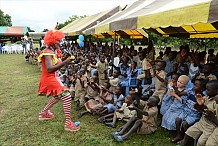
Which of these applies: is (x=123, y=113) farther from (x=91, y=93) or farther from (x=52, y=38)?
(x=52, y=38)

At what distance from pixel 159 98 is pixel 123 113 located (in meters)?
0.78

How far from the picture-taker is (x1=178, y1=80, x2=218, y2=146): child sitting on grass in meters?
3.21

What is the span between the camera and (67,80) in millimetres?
7707

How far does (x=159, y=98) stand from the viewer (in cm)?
481

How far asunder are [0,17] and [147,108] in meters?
65.0

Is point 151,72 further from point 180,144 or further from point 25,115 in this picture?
point 25,115

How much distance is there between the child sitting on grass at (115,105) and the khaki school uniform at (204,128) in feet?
6.08

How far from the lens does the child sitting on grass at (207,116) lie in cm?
321

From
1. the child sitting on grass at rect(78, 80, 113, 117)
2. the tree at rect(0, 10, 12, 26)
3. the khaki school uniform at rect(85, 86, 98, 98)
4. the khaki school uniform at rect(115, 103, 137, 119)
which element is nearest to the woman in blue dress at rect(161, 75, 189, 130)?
the khaki school uniform at rect(115, 103, 137, 119)

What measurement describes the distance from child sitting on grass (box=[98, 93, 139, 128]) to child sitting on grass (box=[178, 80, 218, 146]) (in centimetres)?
135

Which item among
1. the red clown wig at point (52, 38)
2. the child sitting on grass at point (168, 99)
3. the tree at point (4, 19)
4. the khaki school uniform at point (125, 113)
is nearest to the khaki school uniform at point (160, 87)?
the child sitting on grass at point (168, 99)

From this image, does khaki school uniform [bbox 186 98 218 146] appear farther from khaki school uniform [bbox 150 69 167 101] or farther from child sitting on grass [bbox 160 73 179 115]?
khaki school uniform [bbox 150 69 167 101]

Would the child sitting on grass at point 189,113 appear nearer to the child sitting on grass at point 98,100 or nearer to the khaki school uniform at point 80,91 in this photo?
the child sitting on grass at point 98,100

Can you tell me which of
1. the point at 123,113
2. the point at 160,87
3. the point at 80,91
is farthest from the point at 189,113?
the point at 80,91
